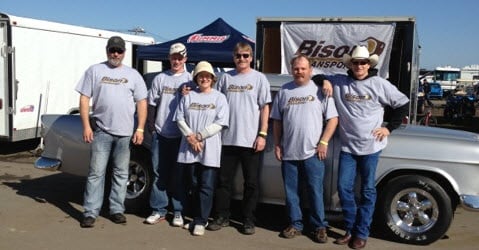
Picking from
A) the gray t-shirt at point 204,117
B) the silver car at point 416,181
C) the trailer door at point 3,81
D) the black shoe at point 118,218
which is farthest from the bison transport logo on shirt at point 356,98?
the trailer door at point 3,81

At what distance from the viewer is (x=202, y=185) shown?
16.9ft

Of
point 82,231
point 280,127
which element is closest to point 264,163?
point 280,127

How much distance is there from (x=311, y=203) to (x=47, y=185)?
4.16m

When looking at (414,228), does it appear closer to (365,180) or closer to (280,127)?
(365,180)

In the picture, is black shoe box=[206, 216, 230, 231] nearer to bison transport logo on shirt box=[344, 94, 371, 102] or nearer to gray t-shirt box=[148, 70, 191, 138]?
Answer: gray t-shirt box=[148, 70, 191, 138]

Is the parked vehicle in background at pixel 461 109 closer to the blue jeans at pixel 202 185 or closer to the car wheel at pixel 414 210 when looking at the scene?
the car wheel at pixel 414 210

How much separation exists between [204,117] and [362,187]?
157 centimetres

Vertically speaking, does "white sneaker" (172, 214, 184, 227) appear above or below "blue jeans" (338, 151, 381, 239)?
below

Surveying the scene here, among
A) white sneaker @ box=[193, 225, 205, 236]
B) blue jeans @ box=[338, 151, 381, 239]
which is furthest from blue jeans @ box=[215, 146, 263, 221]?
blue jeans @ box=[338, 151, 381, 239]

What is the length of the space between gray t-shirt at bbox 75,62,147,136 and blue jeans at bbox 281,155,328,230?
1616mm

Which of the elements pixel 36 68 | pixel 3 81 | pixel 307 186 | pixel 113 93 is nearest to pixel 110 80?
pixel 113 93

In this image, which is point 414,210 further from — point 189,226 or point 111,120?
point 111,120

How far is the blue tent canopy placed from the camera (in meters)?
11.8

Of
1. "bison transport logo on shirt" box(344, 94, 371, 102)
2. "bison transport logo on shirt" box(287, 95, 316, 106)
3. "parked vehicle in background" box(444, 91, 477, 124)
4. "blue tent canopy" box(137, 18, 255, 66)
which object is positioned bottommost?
"parked vehicle in background" box(444, 91, 477, 124)
